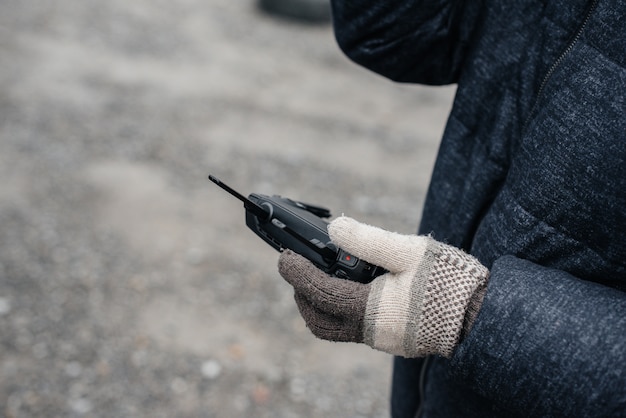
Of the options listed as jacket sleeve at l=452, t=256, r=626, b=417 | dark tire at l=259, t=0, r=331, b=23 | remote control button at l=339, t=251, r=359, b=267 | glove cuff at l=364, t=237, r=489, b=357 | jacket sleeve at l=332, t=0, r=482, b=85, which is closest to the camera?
jacket sleeve at l=452, t=256, r=626, b=417

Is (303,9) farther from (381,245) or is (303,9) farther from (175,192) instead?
(381,245)

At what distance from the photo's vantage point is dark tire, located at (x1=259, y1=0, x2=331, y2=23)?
6246 millimetres

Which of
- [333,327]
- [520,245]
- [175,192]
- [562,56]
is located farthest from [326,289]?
[175,192]

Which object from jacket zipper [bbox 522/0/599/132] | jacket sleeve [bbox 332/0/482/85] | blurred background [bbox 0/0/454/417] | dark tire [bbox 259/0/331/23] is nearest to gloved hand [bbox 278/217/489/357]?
jacket zipper [bbox 522/0/599/132]

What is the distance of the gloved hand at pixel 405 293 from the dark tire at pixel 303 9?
545 centimetres

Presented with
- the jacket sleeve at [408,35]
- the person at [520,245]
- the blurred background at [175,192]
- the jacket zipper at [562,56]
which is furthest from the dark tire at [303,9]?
the jacket zipper at [562,56]

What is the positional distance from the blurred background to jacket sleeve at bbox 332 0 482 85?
1.70 meters

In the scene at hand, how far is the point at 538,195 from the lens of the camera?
105 centimetres

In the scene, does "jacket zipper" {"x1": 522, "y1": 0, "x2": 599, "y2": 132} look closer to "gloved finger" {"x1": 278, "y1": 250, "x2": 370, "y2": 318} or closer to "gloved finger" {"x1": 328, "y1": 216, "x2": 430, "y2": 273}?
"gloved finger" {"x1": 328, "y1": 216, "x2": 430, "y2": 273}

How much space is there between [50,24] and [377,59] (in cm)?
489

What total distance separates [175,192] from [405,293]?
112 inches

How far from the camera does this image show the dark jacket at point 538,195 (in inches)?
37.2

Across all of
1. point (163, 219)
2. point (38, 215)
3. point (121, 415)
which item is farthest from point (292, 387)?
point (38, 215)

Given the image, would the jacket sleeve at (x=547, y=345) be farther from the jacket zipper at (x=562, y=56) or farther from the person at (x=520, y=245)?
the jacket zipper at (x=562, y=56)
